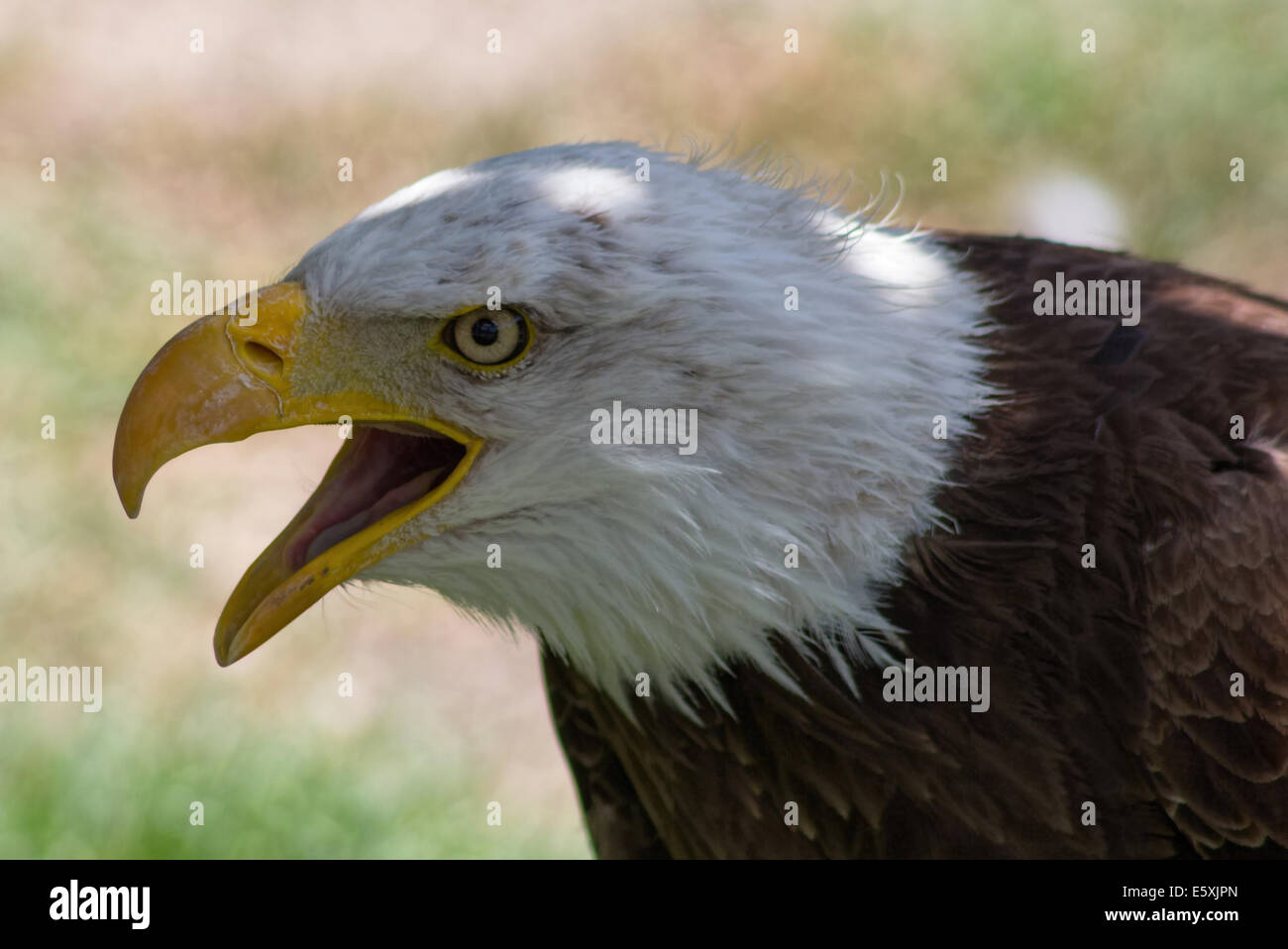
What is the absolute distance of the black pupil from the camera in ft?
8.52

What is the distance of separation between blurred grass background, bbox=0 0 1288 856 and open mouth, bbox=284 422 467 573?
2.04 meters

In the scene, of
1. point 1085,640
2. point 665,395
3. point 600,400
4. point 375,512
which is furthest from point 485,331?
point 1085,640

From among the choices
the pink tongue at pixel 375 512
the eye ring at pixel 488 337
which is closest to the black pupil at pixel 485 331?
the eye ring at pixel 488 337

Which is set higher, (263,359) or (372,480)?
(263,359)

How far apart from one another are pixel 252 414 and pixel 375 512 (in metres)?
0.30

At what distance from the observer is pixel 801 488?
2.63 metres

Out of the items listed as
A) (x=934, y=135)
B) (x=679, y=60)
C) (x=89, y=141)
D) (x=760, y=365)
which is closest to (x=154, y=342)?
(x=89, y=141)

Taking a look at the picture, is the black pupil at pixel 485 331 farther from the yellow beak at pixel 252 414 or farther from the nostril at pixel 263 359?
the nostril at pixel 263 359

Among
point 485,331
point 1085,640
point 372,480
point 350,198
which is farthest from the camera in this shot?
point 350,198

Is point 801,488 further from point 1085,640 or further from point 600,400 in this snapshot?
point 1085,640

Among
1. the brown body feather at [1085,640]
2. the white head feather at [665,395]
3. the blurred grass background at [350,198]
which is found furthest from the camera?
the blurred grass background at [350,198]

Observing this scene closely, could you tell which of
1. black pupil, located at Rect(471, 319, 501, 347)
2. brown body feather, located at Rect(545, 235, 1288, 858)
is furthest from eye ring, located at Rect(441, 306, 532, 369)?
brown body feather, located at Rect(545, 235, 1288, 858)

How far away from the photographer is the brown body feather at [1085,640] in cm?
271

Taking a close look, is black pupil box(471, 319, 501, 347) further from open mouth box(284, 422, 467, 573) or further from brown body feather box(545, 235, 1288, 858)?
brown body feather box(545, 235, 1288, 858)
